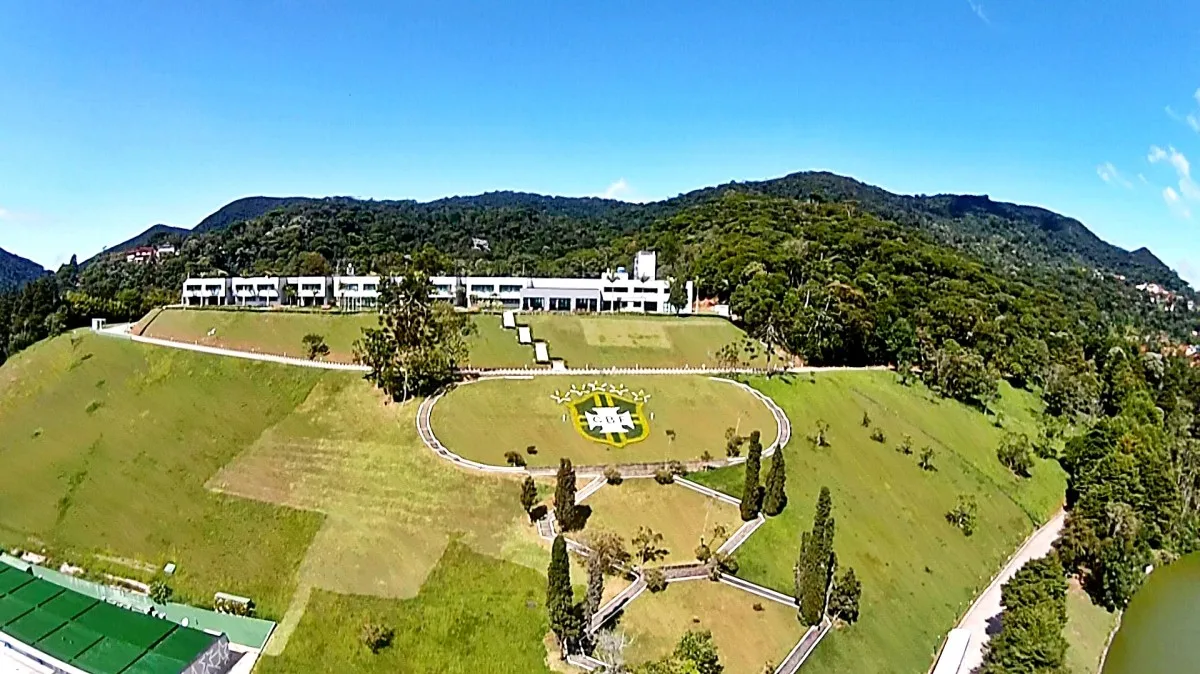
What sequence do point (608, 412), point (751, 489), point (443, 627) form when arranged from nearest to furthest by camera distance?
1. point (443, 627)
2. point (751, 489)
3. point (608, 412)

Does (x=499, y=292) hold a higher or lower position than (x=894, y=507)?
higher

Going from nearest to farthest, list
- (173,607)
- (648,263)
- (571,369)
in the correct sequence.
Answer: (173,607) → (571,369) → (648,263)

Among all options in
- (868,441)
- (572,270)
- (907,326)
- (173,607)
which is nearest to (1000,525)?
(868,441)

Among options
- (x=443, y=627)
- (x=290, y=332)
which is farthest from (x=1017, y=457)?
(x=290, y=332)

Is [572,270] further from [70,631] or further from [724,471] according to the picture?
[70,631]

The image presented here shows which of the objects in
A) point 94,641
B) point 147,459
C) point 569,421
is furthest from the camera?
point 569,421

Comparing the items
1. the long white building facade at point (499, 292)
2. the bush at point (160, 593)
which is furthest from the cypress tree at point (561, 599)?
the long white building facade at point (499, 292)

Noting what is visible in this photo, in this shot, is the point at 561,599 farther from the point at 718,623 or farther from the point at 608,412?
the point at 608,412

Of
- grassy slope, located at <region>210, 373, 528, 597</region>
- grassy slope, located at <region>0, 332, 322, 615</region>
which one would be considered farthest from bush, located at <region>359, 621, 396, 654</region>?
grassy slope, located at <region>0, 332, 322, 615</region>
